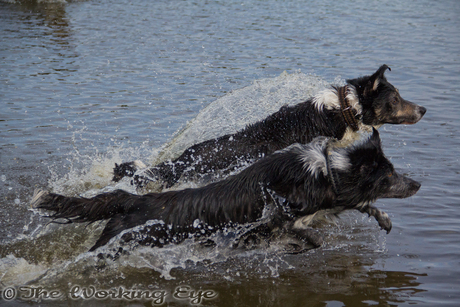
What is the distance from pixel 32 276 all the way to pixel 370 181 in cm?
303

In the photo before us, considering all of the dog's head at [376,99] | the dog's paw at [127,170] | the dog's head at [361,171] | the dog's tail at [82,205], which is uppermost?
the dog's head at [376,99]

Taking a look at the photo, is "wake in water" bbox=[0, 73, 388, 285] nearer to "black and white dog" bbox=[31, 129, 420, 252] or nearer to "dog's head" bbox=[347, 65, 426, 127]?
"black and white dog" bbox=[31, 129, 420, 252]

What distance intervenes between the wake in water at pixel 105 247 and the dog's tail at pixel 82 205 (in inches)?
11.2

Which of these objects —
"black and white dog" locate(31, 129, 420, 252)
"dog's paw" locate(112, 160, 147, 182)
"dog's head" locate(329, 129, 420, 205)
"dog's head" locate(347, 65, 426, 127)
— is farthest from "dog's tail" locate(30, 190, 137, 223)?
"dog's head" locate(347, 65, 426, 127)

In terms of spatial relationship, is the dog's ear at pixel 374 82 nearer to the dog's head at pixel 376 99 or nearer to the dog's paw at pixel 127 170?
the dog's head at pixel 376 99

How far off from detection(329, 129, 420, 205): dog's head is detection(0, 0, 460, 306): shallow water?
736 millimetres

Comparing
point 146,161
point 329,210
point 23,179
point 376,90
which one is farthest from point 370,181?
point 23,179

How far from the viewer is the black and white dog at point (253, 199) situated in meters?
4.04

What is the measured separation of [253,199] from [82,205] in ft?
4.76

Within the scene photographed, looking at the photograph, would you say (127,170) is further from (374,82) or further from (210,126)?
(374,82)

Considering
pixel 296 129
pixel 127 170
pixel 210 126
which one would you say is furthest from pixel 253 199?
pixel 210 126

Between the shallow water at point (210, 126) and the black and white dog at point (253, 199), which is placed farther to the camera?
the shallow water at point (210, 126)

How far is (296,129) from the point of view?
543cm

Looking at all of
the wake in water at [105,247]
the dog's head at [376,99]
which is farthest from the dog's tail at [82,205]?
the dog's head at [376,99]
